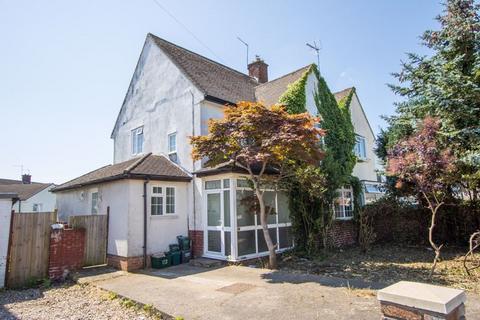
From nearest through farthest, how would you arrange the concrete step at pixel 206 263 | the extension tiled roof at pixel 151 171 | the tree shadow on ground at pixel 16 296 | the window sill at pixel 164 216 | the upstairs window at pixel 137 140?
the tree shadow on ground at pixel 16 296
the concrete step at pixel 206 263
the extension tiled roof at pixel 151 171
the window sill at pixel 164 216
the upstairs window at pixel 137 140

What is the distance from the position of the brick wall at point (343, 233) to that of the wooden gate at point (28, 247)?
1166 cm

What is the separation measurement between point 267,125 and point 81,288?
7.46m

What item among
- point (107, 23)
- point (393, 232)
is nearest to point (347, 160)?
point (393, 232)

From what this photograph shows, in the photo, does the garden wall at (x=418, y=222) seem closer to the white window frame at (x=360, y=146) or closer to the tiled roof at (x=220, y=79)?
the white window frame at (x=360, y=146)

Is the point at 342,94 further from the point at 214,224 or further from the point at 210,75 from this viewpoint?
the point at 214,224

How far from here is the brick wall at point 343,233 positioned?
14984 mm

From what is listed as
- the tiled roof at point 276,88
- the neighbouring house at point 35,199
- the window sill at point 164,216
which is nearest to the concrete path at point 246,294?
the window sill at point 164,216

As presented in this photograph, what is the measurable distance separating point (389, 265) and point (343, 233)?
534cm

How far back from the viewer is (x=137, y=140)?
16.8 m

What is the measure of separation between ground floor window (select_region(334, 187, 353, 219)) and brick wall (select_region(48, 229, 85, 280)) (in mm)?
12167

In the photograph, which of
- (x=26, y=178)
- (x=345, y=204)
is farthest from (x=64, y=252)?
(x=26, y=178)

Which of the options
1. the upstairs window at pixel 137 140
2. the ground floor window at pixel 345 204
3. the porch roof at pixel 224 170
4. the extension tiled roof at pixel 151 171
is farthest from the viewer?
the upstairs window at pixel 137 140

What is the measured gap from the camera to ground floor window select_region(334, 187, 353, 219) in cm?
1636

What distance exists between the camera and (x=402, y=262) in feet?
37.1
